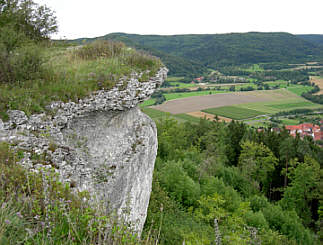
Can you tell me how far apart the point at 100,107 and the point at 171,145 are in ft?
72.7

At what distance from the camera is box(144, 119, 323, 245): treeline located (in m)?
16.0

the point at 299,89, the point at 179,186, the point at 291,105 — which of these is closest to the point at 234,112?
the point at 291,105

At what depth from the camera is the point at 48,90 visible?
8.96m

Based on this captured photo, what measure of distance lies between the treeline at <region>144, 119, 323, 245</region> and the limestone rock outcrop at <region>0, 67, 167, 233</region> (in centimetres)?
306

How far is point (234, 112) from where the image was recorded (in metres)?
78.9

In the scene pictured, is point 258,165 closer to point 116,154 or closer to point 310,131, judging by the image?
point 116,154

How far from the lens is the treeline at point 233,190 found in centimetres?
1603

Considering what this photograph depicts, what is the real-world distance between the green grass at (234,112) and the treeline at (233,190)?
3291 centimetres

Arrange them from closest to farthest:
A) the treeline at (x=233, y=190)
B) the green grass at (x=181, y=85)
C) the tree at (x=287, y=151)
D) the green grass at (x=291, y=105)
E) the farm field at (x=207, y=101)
→ the treeline at (x=233, y=190) < the tree at (x=287, y=151) < the farm field at (x=207, y=101) < the green grass at (x=291, y=105) < the green grass at (x=181, y=85)

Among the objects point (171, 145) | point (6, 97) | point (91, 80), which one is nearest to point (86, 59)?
point (91, 80)

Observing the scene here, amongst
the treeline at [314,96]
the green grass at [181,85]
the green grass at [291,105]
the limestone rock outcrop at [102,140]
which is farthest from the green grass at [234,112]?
the limestone rock outcrop at [102,140]

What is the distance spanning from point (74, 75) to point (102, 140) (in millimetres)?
2845

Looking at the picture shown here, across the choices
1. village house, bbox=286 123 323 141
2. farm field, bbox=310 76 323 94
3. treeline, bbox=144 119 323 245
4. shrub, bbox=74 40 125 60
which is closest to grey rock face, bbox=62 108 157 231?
treeline, bbox=144 119 323 245

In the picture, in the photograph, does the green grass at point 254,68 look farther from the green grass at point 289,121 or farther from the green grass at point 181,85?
the green grass at point 289,121
